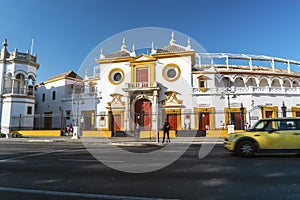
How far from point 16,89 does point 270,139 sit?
3456 cm

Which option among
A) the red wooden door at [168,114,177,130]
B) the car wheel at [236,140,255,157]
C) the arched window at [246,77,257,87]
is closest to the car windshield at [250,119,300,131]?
the car wheel at [236,140,255,157]

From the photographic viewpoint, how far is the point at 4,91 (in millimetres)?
32062

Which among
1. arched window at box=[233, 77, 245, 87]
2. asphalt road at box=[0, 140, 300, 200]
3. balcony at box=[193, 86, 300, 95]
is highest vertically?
arched window at box=[233, 77, 245, 87]

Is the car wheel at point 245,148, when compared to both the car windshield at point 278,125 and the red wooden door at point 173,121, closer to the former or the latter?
the car windshield at point 278,125

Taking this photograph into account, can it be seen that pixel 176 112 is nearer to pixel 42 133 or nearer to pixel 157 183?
pixel 42 133

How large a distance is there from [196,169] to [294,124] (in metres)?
5.47

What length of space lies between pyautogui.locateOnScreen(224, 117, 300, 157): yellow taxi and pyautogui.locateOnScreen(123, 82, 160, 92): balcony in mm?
21843

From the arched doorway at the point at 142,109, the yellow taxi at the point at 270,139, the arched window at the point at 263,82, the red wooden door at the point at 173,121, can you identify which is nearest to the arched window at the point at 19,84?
the arched doorway at the point at 142,109

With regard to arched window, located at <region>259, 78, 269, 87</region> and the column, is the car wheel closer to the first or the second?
the column

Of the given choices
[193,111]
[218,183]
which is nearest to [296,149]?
[218,183]

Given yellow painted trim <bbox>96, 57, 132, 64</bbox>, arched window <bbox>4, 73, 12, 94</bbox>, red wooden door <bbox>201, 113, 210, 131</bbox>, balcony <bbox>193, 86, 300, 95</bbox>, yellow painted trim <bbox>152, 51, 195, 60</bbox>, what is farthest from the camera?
yellow painted trim <bbox>96, 57, 132, 64</bbox>

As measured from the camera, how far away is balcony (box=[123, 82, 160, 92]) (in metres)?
31.0

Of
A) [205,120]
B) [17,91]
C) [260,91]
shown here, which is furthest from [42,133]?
[260,91]

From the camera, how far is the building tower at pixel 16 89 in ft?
100
